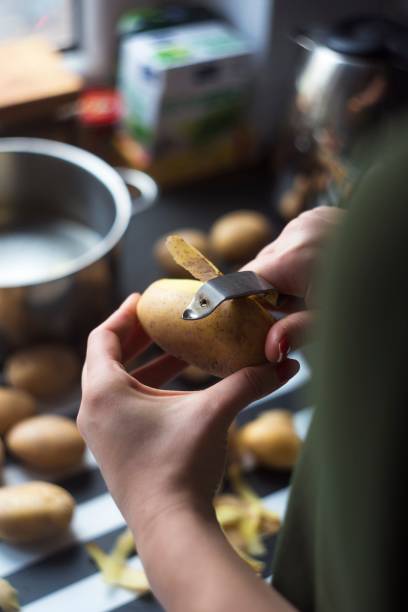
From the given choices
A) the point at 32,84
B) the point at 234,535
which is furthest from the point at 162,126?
the point at 234,535

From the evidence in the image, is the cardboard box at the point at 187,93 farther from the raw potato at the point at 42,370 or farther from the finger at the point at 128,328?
the finger at the point at 128,328

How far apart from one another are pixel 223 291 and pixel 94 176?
45 cm

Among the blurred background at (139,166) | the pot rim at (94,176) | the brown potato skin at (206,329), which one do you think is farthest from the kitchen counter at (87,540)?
the brown potato skin at (206,329)

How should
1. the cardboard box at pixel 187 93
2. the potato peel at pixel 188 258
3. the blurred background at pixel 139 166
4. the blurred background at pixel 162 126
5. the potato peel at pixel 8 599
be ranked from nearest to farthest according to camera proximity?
the potato peel at pixel 188 258 → the potato peel at pixel 8 599 → the blurred background at pixel 139 166 → the blurred background at pixel 162 126 → the cardboard box at pixel 187 93

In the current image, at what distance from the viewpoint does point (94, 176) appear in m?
0.84

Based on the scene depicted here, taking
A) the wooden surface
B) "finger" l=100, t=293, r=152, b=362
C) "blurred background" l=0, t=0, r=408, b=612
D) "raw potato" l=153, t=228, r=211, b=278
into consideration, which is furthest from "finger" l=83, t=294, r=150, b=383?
the wooden surface

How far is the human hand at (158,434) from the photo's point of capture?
0.38m

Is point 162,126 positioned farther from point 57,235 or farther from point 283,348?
point 283,348

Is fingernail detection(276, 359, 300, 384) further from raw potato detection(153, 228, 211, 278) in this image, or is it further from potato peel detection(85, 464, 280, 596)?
raw potato detection(153, 228, 211, 278)

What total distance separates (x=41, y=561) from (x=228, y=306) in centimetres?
30

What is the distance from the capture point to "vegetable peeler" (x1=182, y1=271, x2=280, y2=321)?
0.42 metres

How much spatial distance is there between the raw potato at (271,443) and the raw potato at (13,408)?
188 mm

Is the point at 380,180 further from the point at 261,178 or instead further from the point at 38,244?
the point at 261,178

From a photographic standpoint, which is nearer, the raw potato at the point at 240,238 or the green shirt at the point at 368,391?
the green shirt at the point at 368,391
